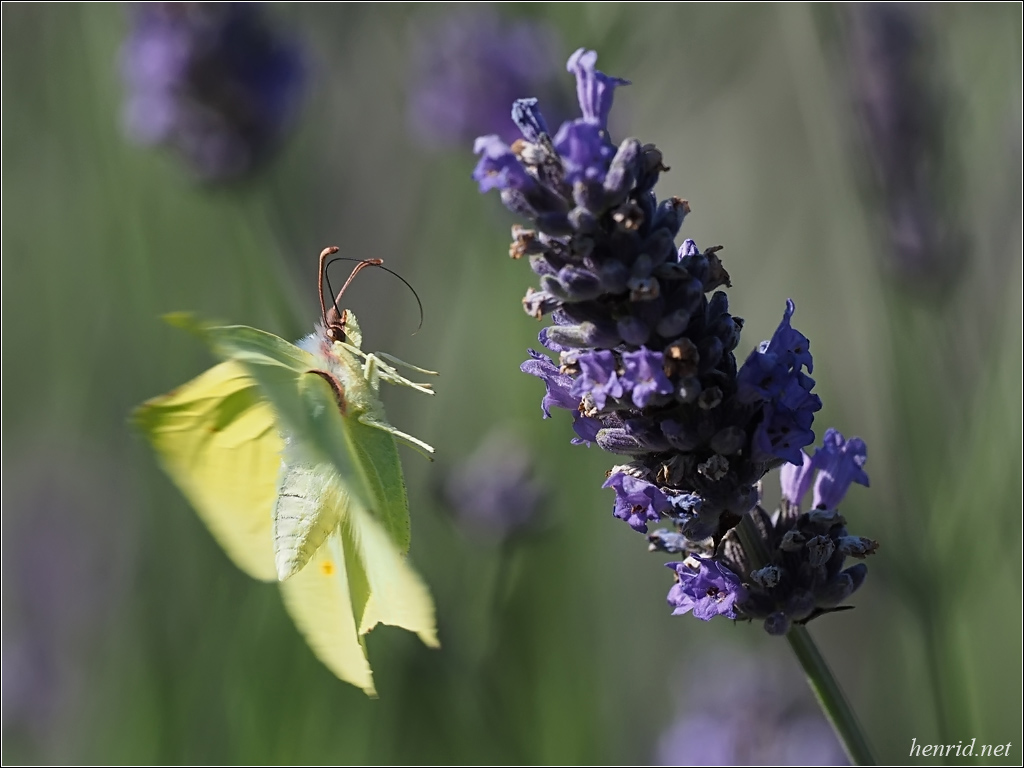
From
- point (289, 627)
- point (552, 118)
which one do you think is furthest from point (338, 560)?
point (552, 118)

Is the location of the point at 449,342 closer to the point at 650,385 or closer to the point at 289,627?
the point at 289,627

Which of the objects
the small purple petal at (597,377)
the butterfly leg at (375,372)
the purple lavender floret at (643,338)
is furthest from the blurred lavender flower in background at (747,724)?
the small purple petal at (597,377)

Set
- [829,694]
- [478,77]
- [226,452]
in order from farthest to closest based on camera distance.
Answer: [478,77]
[226,452]
[829,694]

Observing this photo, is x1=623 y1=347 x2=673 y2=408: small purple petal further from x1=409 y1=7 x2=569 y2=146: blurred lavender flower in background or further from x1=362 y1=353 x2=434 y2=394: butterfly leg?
x1=409 y1=7 x2=569 y2=146: blurred lavender flower in background

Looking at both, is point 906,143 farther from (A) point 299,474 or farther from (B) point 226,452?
(B) point 226,452

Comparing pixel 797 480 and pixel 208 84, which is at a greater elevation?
pixel 208 84

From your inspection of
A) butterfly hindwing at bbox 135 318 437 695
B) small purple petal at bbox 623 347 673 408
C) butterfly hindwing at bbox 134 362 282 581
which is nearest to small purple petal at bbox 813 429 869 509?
small purple petal at bbox 623 347 673 408

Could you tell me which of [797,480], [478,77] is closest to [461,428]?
[478,77]

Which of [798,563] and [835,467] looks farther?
[835,467]
